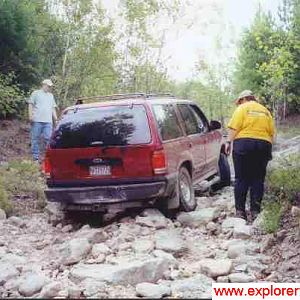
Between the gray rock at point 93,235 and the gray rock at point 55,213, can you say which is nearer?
the gray rock at point 93,235

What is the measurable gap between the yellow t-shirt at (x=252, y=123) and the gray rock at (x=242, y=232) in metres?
1.35

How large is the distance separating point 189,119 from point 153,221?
234 cm

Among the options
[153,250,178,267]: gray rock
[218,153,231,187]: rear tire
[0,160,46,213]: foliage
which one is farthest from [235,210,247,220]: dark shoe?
[0,160,46,213]: foliage

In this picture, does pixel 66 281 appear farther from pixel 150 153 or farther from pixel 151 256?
pixel 150 153

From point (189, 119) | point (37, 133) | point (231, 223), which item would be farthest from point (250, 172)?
point (37, 133)

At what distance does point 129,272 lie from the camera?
18.3ft

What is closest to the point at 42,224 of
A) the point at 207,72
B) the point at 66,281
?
the point at 66,281

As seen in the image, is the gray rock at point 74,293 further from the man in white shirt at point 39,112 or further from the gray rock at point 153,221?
the man in white shirt at point 39,112

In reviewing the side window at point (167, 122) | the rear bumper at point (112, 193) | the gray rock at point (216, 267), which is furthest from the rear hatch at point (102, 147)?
the gray rock at point (216, 267)

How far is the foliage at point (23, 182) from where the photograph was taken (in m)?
9.36

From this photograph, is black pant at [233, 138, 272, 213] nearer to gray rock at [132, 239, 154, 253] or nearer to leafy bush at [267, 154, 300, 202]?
leafy bush at [267, 154, 300, 202]

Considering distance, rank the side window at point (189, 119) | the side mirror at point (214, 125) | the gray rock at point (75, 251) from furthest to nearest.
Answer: the side mirror at point (214, 125)
the side window at point (189, 119)
the gray rock at point (75, 251)

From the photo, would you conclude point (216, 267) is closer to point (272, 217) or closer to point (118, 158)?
point (272, 217)

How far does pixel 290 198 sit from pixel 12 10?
32.0 feet
